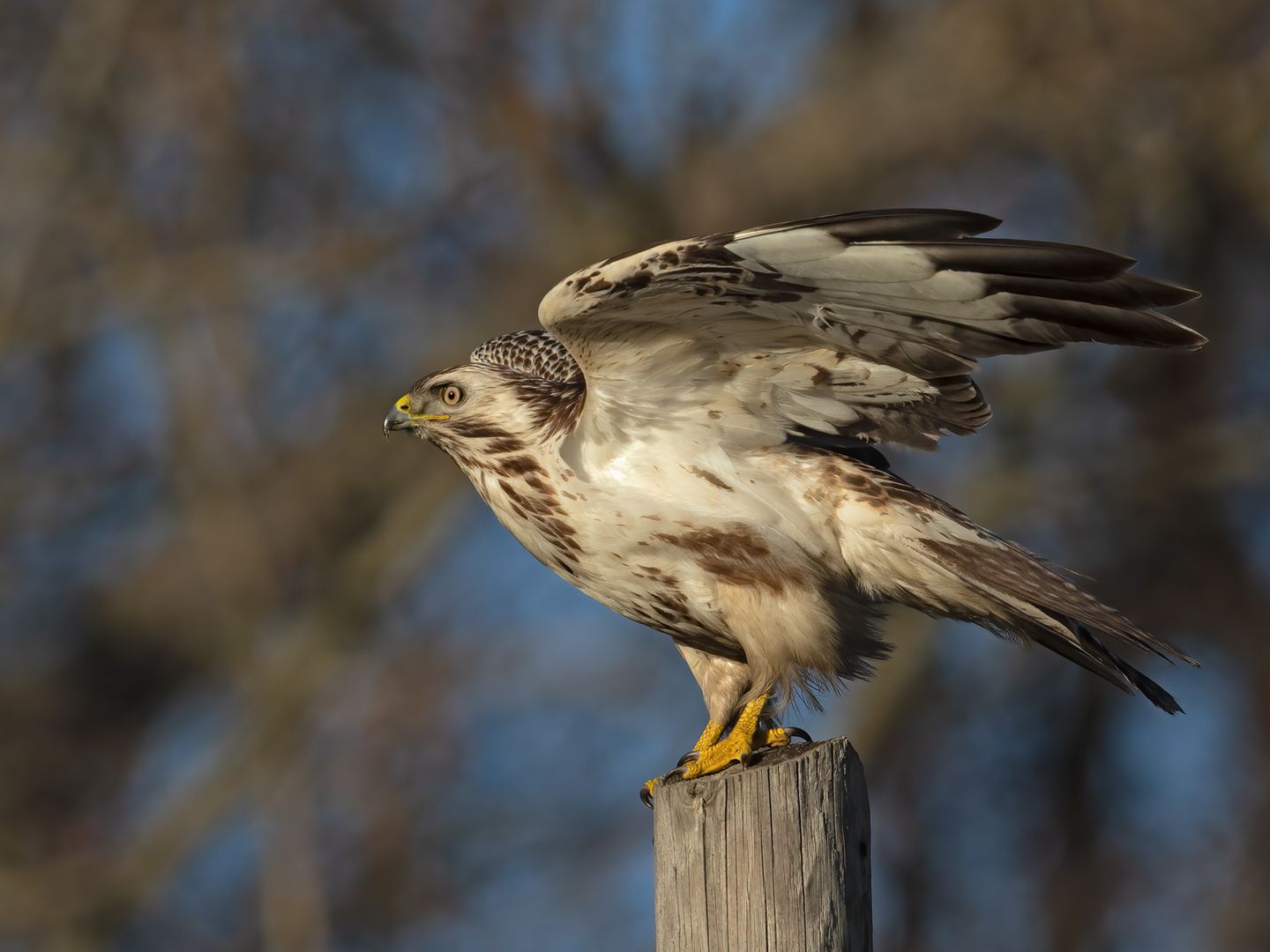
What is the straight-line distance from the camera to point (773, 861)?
3.29m

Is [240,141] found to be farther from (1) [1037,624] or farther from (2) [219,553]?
(1) [1037,624]

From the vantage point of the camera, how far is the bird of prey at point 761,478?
363 centimetres

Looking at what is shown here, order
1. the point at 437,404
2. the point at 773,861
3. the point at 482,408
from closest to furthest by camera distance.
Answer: the point at 773,861, the point at 482,408, the point at 437,404

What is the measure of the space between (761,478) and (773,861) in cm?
115

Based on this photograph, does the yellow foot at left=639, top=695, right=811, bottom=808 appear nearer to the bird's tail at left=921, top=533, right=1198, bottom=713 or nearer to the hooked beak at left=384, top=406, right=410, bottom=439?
the bird's tail at left=921, top=533, right=1198, bottom=713

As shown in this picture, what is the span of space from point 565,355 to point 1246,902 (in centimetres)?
727

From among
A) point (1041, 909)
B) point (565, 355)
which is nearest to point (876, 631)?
point (565, 355)

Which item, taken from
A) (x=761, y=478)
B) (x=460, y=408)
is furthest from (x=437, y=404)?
(x=761, y=478)

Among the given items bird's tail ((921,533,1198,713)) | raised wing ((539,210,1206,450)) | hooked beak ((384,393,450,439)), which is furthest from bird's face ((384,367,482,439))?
bird's tail ((921,533,1198,713))

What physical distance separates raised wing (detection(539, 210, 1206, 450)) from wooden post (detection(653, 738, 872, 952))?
0.99 meters

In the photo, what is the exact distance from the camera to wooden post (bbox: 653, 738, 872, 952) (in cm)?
323

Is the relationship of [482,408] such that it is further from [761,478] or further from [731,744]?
[731,744]

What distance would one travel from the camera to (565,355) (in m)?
5.40

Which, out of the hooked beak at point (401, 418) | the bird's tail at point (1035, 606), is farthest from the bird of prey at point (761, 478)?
the hooked beak at point (401, 418)
